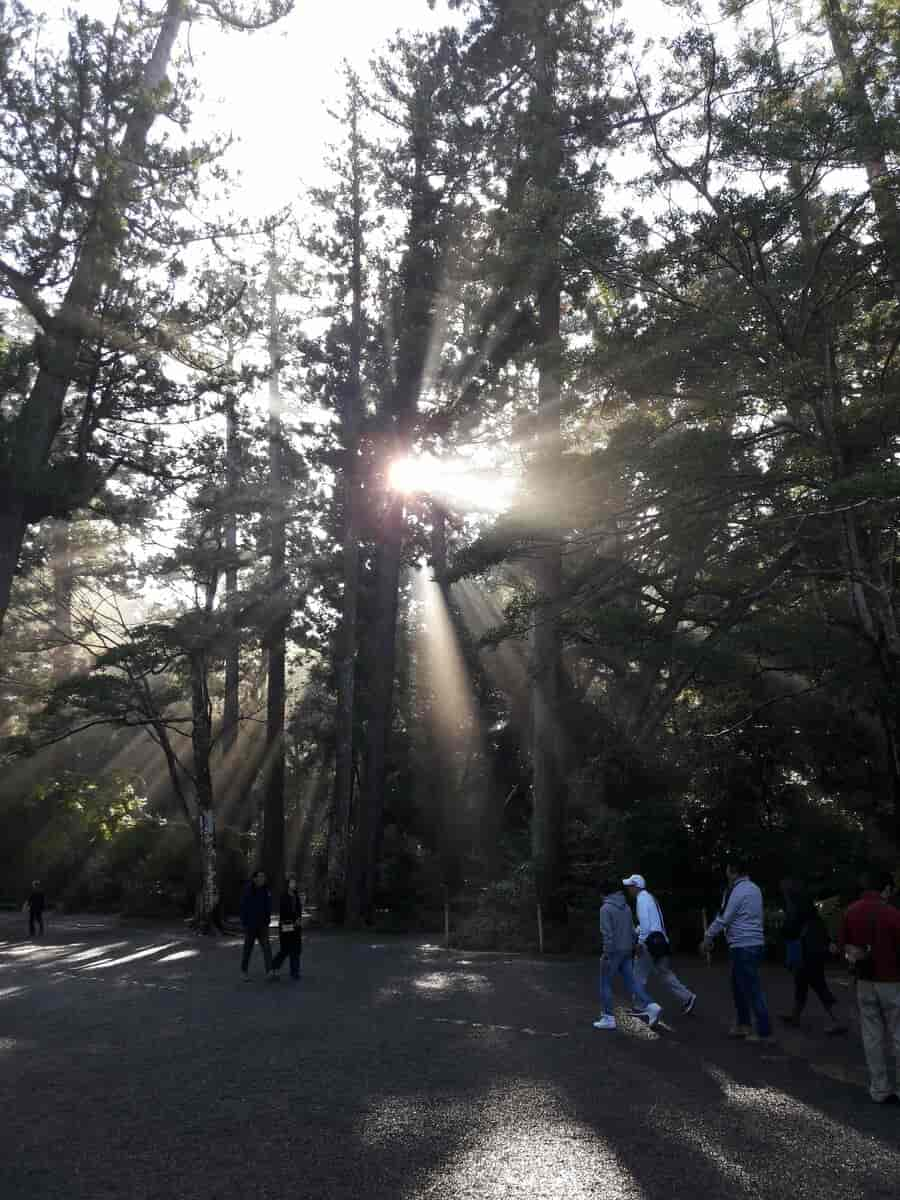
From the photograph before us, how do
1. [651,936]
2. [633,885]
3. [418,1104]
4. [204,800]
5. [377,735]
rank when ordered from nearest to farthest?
[418,1104] → [633,885] → [651,936] → [204,800] → [377,735]

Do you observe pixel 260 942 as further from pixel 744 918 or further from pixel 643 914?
pixel 744 918

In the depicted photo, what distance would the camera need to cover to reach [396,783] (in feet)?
116

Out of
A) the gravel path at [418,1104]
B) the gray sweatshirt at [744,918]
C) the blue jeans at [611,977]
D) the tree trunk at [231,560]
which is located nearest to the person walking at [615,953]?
the blue jeans at [611,977]

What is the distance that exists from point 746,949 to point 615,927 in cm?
149

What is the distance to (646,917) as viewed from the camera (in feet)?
35.1

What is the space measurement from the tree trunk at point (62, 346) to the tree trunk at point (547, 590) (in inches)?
261

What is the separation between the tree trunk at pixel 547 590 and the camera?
56.9 feet

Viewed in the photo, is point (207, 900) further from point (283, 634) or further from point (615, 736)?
point (615, 736)

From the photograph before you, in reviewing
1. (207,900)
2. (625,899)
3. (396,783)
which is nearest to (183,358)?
(625,899)

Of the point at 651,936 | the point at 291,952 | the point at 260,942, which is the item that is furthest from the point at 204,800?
the point at 651,936

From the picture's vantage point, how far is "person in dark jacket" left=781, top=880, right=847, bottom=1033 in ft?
34.3

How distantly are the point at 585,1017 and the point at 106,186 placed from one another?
514 inches

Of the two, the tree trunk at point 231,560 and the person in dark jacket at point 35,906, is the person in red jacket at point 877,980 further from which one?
the person in dark jacket at point 35,906

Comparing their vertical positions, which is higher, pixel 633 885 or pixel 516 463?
pixel 516 463
